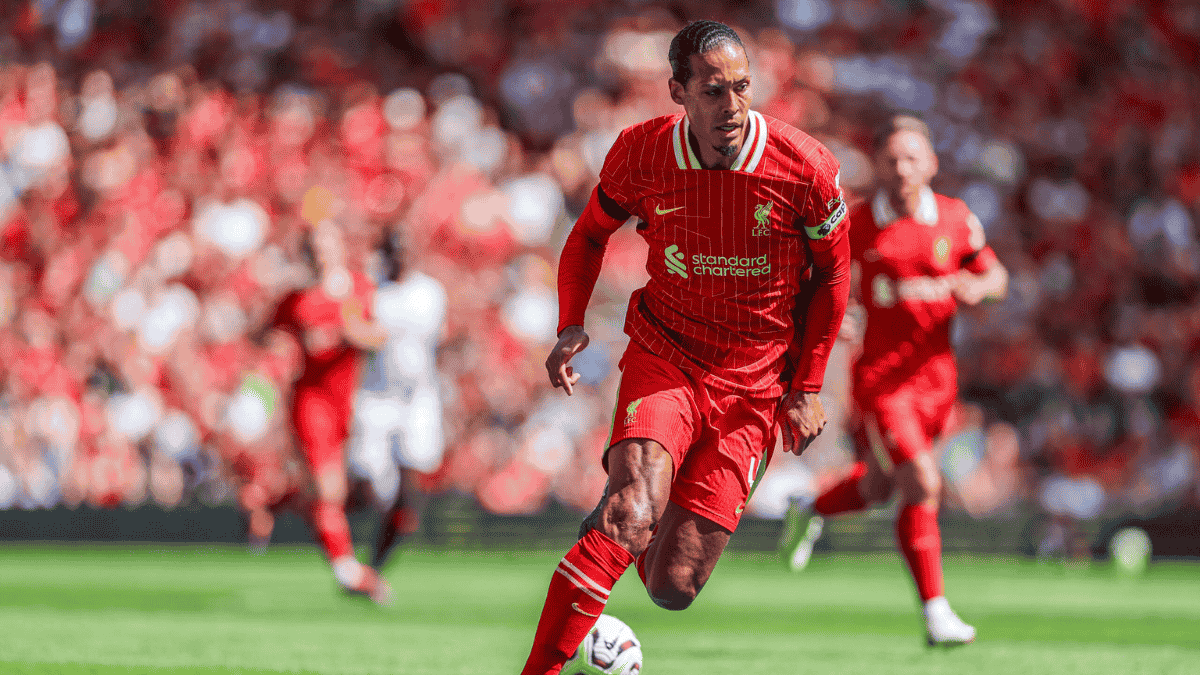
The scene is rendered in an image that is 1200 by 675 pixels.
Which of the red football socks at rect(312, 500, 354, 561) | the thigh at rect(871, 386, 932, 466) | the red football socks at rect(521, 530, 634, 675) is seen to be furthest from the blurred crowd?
the red football socks at rect(521, 530, 634, 675)

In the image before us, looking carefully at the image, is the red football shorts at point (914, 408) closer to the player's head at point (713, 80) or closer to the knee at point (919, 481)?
the knee at point (919, 481)

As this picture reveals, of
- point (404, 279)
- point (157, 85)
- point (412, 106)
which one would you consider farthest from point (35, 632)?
point (157, 85)

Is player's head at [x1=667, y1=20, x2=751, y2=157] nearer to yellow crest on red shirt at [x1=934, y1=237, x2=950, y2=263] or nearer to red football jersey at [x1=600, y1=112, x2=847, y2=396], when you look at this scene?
red football jersey at [x1=600, y1=112, x2=847, y2=396]

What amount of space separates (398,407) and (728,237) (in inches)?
220

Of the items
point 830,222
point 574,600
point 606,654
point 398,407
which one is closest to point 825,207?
point 830,222

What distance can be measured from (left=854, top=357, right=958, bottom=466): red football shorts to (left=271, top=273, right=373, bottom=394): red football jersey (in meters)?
3.66

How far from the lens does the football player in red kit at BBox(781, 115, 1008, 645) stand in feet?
20.7

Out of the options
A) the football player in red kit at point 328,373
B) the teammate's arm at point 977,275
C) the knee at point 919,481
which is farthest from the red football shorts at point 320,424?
the teammate's arm at point 977,275

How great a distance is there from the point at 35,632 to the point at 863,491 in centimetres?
437

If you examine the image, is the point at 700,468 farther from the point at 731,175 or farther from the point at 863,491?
the point at 863,491

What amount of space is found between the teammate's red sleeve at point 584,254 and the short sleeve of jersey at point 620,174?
0.04m

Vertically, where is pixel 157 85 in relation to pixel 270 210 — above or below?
above

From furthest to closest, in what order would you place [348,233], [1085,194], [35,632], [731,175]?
1. [348,233]
2. [1085,194]
3. [35,632]
4. [731,175]

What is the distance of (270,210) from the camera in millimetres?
16438
